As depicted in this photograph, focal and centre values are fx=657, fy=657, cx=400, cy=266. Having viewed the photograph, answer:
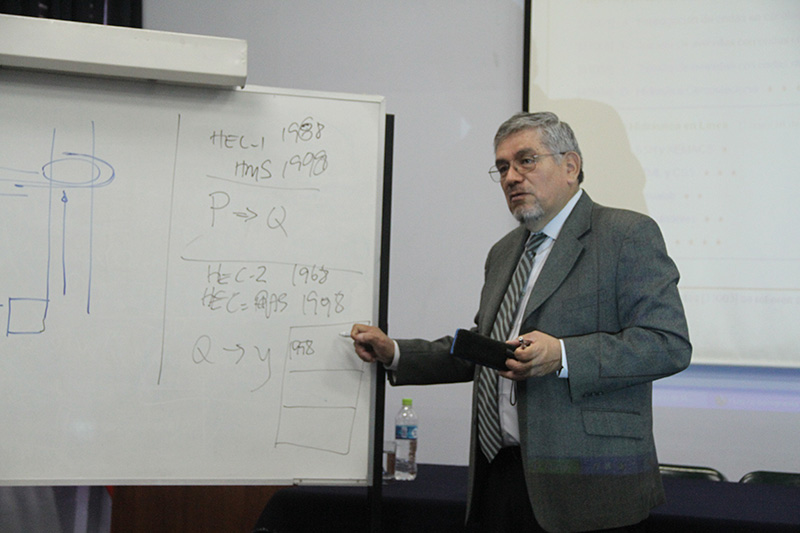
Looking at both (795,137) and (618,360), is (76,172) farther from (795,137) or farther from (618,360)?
(795,137)

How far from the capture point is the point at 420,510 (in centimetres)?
206

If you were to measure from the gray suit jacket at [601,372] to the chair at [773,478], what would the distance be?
1.22 metres

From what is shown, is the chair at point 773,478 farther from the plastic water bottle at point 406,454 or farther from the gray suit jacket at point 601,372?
the plastic water bottle at point 406,454

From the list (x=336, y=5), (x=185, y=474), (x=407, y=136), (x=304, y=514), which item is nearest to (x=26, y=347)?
(x=185, y=474)

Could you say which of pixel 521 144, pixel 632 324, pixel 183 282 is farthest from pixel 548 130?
pixel 183 282

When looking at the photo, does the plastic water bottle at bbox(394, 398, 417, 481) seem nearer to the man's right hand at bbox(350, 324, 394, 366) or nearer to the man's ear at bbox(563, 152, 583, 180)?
the man's right hand at bbox(350, 324, 394, 366)

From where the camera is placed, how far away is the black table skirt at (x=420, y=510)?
196 cm

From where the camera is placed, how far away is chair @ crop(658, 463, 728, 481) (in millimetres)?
2570

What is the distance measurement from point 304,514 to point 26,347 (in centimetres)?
97

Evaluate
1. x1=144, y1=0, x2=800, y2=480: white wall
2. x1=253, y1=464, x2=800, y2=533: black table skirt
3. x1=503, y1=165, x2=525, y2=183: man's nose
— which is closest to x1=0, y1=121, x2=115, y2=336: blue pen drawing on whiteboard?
x1=253, y1=464, x2=800, y2=533: black table skirt

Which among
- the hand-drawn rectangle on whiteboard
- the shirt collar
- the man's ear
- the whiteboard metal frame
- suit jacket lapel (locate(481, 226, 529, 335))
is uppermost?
the whiteboard metal frame

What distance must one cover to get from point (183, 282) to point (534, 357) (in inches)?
39.6

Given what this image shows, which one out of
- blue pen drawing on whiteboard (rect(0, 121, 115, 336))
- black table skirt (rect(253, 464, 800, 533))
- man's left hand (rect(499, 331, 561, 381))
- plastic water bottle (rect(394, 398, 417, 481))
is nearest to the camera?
man's left hand (rect(499, 331, 561, 381))

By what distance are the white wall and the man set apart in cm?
136
